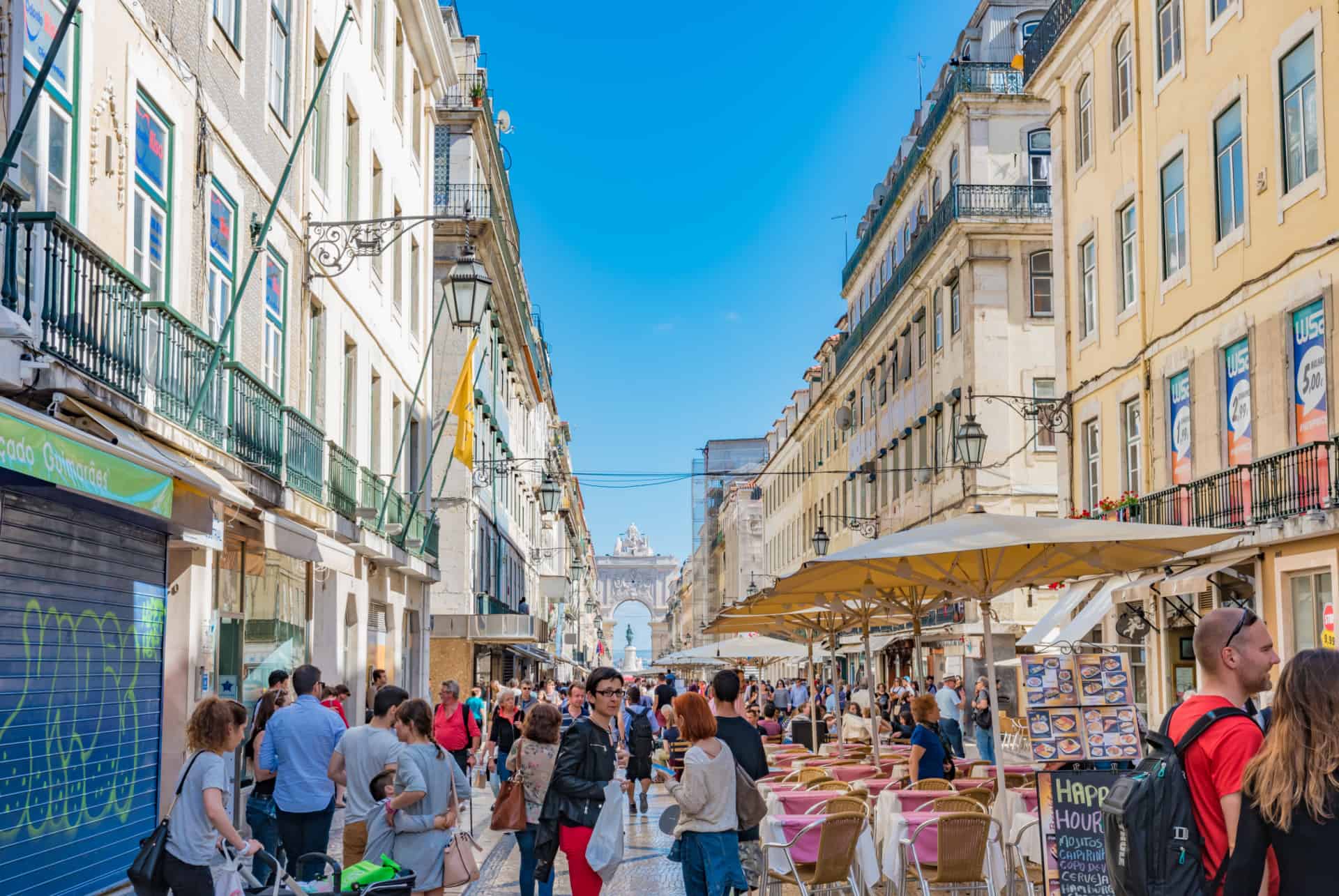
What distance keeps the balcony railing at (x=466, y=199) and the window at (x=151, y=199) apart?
2145 cm

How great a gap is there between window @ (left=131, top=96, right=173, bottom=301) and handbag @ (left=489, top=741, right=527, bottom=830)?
5.29 metres

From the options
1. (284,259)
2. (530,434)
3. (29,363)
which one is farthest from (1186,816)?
(530,434)

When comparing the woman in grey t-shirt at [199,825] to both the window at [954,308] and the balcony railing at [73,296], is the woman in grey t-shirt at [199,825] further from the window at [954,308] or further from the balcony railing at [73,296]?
the window at [954,308]

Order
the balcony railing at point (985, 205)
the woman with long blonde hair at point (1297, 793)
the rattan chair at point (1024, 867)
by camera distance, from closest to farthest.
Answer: the woman with long blonde hair at point (1297, 793), the rattan chair at point (1024, 867), the balcony railing at point (985, 205)

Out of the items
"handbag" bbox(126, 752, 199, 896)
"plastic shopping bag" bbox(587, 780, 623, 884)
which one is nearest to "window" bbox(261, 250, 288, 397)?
"plastic shopping bag" bbox(587, 780, 623, 884)

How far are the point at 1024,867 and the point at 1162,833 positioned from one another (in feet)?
18.2

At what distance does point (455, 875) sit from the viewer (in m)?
Result: 8.06

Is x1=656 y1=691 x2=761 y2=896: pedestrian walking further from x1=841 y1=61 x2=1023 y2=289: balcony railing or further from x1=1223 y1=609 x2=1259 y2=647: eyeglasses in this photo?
x1=841 y1=61 x2=1023 y2=289: balcony railing

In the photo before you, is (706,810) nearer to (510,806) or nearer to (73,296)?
(510,806)

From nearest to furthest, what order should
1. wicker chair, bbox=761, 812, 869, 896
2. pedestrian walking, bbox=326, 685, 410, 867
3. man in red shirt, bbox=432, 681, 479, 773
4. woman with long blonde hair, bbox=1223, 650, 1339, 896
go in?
woman with long blonde hair, bbox=1223, 650, 1339, 896 < pedestrian walking, bbox=326, 685, 410, 867 < wicker chair, bbox=761, 812, 869, 896 < man in red shirt, bbox=432, 681, 479, 773

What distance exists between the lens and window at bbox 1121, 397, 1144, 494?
24578mm

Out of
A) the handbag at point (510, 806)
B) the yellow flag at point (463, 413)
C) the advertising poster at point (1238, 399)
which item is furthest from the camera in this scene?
the yellow flag at point (463, 413)

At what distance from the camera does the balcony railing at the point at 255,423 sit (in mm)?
14445

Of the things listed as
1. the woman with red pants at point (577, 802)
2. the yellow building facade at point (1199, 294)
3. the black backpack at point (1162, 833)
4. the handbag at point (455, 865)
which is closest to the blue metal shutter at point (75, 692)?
the handbag at point (455, 865)
